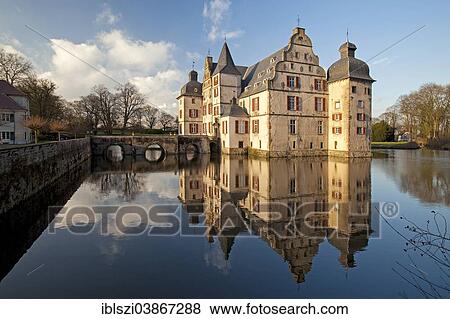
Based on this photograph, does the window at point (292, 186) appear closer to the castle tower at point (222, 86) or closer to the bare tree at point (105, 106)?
the castle tower at point (222, 86)

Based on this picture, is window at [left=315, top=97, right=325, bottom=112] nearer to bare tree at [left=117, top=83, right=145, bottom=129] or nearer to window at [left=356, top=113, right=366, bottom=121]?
window at [left=356, top=113, right=366, bottom=121]

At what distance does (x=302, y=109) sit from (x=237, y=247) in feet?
89.3

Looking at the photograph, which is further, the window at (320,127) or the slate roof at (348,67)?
the window at (320,127)

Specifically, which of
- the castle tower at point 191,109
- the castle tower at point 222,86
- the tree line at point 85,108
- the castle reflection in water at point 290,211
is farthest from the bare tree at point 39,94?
the castle reflection in water at point 290,211

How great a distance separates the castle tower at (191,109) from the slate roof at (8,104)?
19780 millimetres

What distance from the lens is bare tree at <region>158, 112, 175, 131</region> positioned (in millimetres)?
75812

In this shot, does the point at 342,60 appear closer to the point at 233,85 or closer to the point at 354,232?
the point at 233,85

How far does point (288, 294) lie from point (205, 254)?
2.25 m

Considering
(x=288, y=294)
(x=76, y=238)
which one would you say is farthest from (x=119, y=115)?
(x=288, y=294)

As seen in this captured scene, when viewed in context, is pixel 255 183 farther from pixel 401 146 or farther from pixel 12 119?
pixel 401 146

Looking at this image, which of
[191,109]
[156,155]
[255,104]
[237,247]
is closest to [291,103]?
[255,104]

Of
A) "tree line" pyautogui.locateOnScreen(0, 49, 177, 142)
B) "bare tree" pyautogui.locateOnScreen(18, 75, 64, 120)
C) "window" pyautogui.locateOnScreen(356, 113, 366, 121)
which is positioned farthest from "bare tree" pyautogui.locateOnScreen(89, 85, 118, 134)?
"window" pyautogui.locateOnScreen(356, 113, 366, 121)

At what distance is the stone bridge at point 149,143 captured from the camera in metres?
35.4

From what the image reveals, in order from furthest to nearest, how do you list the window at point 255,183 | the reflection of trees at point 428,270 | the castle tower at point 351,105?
1. the castle tower at point 351,105
2. the window at point 255,183
3. the reflection of trees at point 428,270
